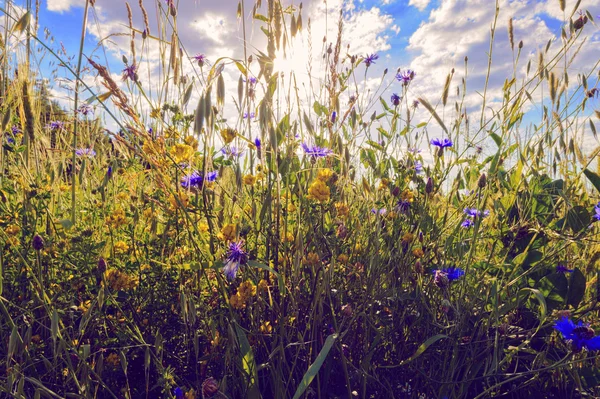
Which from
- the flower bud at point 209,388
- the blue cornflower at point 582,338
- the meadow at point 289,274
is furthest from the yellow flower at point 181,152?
the blue cornflower at point 582,338

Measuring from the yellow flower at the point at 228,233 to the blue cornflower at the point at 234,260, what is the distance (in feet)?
0.05

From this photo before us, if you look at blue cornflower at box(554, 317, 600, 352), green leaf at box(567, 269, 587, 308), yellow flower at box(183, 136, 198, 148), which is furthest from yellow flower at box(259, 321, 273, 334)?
green leaf at box(567, 269, 587, 308)

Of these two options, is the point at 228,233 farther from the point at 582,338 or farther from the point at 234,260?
the point at 582,338

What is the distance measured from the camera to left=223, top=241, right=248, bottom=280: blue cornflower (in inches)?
34.1

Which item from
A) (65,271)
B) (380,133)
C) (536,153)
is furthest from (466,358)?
(65,271)

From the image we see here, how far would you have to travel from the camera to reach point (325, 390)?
3.30 ft

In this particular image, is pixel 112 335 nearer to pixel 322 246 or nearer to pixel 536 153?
pixel 322 246

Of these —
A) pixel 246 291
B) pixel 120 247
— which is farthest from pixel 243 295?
pixel 120 247

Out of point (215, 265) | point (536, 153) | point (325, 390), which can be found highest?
point (536, 153)

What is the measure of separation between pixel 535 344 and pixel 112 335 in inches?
46.8

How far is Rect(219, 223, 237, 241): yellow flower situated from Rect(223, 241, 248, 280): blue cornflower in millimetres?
16

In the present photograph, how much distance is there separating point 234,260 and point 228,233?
75mm

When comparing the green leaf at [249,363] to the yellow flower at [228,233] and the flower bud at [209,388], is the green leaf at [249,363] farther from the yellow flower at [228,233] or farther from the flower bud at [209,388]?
the yellow flower at [228,233]

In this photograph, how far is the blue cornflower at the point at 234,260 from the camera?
2.84ft
